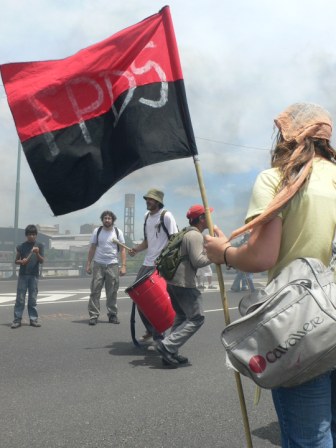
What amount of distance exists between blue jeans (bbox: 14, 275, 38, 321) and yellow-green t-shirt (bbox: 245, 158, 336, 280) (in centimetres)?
708

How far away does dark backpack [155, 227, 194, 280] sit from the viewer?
5699 millimetres

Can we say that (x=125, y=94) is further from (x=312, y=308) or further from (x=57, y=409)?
(x=57, y=409)

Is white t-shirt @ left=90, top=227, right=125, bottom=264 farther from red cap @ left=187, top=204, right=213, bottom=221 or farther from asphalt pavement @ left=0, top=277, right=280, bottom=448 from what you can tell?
red cap @ left=187, top=204, right=213, bottom=221

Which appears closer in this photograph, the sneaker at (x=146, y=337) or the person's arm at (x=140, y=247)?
the sneaker at (x=146, y=337)

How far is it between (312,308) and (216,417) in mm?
2636

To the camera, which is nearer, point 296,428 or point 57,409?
point 296,428

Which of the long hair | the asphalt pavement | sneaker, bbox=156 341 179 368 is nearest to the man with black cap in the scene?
the asphalt pavement

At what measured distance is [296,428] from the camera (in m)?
1.90

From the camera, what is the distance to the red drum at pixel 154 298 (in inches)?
241

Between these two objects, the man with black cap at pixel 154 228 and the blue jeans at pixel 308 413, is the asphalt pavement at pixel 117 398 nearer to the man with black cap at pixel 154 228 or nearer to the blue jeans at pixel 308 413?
the man with black cap at pixel 154 228

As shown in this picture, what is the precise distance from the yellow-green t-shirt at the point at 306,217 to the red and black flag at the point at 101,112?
0.88m

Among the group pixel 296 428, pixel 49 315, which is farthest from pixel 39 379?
pixel 49 315

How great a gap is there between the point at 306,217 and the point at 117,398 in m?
3.20

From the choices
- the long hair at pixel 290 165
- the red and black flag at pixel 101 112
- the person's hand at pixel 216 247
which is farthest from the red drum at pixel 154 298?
the long hair at pixel 290 165
